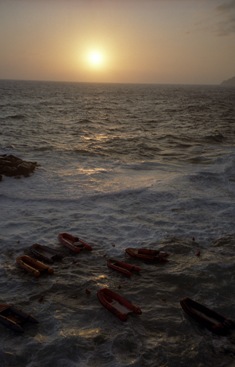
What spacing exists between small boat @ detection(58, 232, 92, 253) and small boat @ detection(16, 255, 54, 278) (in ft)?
4.41

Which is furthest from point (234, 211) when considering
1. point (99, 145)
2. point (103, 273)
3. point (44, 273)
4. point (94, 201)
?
point (99, 145)

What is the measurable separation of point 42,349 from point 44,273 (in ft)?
9.76

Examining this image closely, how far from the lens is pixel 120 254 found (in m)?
11.1

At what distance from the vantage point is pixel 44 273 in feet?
32.3

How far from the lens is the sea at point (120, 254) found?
23.5 ft

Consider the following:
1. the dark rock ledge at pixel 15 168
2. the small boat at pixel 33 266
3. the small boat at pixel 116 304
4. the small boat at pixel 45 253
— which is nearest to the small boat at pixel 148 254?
the small boat at pixel 116 304

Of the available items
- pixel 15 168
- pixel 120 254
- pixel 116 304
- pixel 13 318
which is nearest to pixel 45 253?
pixel 120 254

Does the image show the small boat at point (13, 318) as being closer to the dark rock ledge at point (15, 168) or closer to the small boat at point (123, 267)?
the small boat at point (123, 267)

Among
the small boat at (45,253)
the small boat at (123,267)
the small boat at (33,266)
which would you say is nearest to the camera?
the small boat at (33,266)

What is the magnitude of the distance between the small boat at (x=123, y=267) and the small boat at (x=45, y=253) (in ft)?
5.72

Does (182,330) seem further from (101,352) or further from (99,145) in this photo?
(99,145)

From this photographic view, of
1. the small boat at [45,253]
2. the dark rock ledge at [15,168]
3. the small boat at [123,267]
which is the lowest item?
the small boat at [123,267]

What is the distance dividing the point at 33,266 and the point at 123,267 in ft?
8.87

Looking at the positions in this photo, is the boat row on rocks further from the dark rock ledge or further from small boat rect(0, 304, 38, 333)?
the dark rock ledge
